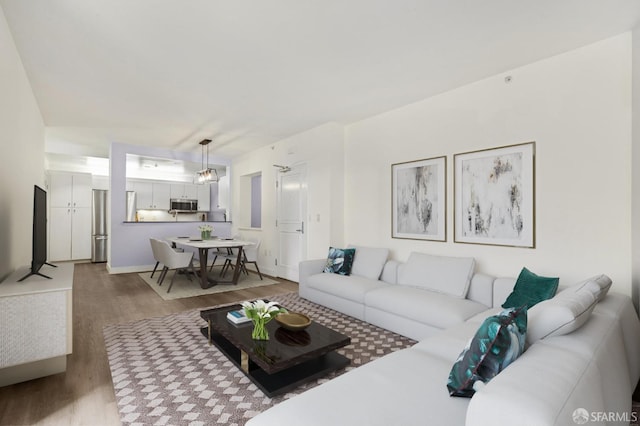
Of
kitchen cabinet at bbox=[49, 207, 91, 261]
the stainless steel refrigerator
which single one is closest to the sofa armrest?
the stainless steel refrigerator

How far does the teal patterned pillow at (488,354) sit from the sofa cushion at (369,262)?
249cm

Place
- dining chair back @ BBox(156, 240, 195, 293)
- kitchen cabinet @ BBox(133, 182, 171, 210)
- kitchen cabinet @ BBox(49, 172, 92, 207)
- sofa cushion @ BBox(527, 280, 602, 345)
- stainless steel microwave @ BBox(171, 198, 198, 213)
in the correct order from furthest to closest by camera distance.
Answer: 1. stainless steel microwave @ BBox(171, 198, 198, 213)
2. kitchen cabinet @ BBox(133, 182, 171, 210)
3. kitchen cabinet @ BBox(49, 172, 92, 207)
4. dining chair back @ BBox(156, 240, 195, 293)
5. sofa cushion @ BBox(527, 280, 602, 345)

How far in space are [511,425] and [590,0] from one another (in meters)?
2.71

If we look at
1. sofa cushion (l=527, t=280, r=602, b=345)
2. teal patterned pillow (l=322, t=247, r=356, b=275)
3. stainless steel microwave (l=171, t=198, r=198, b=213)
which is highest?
stainless steel microwave (l=171, t=198, r=198, b=213)

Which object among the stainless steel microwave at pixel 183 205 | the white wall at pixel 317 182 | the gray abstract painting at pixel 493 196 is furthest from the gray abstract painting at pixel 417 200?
the stainless steel microwave at pixel 183 205

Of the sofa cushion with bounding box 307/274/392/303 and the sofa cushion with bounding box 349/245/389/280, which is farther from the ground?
the sofa cushion with bounding box 349/245/389/280

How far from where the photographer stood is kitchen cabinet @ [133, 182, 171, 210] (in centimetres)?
856

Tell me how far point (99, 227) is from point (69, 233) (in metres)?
0.65

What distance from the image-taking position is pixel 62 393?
202 cm

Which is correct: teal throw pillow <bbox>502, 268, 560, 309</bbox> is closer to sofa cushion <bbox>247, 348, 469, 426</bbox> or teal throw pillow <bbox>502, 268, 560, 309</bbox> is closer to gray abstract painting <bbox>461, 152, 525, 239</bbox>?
gray abstract painting <bbox>461, 152, 525, 239</bbox>

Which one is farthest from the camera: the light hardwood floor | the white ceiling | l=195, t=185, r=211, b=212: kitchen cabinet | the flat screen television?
l=195, t=185, r=211, b=212: kitchen cabinet

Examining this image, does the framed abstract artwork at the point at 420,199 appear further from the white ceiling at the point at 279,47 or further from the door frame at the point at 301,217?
the door frame at the point at 301,217

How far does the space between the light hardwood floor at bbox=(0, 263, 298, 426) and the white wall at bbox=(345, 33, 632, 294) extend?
10.8ft

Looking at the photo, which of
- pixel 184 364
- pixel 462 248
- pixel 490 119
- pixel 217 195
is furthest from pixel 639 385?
pixel 217 195
